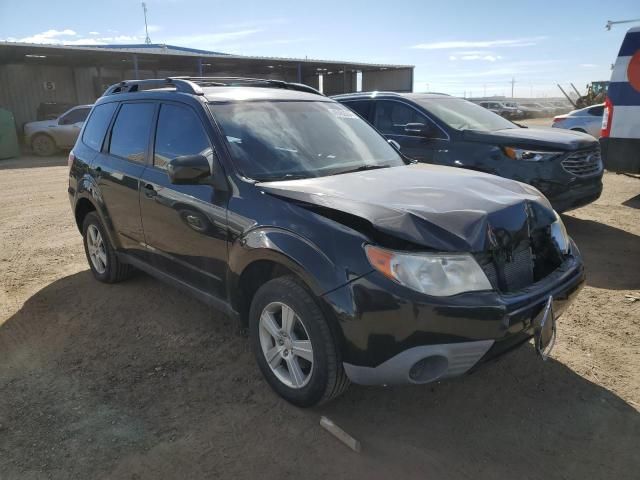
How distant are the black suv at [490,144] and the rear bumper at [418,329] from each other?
3.85 metres

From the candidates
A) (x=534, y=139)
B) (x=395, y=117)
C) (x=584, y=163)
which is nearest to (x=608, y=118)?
(x=584, y=163)

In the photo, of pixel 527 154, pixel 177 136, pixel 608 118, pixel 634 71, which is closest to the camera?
pixel 177 136

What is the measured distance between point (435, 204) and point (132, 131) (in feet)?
8.97

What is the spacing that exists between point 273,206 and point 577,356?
90.8 inches

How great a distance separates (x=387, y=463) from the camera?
98.6 inches

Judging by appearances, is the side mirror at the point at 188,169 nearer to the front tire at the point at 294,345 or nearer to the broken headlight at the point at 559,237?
the front tire at the point at 294,345

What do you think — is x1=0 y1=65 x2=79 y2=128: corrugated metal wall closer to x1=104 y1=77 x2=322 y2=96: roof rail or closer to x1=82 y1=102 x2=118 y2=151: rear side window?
x1=82 y1=102 x2=118 y2=151: rear side window

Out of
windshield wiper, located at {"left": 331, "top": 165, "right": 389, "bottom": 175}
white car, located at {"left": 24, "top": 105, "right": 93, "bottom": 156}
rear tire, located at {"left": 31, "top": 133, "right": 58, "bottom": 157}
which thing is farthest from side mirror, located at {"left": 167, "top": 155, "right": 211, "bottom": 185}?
rear tire, located at {"left": 31, "top": 133, "right": 58, "bottom": 157}

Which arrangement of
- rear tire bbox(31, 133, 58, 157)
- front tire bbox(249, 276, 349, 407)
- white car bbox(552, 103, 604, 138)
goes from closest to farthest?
front tire bbox(249, 276, 349, 407), white car bbox(552, 103, 604, 138), rear tire bbox(31, 133, 58, 157)

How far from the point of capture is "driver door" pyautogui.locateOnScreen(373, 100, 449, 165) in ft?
21.1

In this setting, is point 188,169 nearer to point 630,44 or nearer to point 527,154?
point 527,154

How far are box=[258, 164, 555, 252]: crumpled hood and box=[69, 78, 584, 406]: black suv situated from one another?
1 cm

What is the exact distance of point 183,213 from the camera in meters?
Answer: 3.46

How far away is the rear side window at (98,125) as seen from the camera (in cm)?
465
